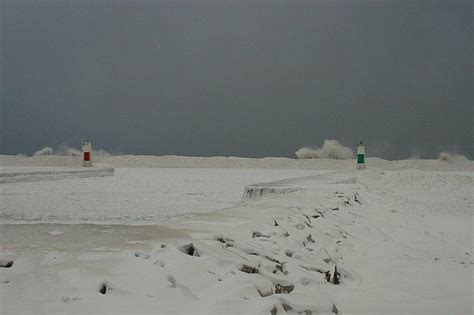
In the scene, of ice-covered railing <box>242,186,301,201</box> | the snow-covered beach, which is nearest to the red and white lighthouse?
ice-covered railing <box>242,186,301,201</box>

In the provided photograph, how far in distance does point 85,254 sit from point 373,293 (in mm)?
1915

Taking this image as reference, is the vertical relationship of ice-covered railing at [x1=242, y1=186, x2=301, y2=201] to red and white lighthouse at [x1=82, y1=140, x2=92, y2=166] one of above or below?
below

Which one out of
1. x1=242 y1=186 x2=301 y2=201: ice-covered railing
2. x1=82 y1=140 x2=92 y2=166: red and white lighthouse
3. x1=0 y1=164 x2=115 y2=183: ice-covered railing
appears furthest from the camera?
x1=82 y1=140 x2=92 y2=166: red and white lighthouse

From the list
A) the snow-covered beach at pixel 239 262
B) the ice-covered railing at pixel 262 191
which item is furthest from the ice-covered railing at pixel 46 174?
the ice-covered railing at pixel 262 191

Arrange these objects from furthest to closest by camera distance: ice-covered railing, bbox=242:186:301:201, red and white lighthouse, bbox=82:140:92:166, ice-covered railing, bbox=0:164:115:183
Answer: red and white lighthouse, bbox=82:140:92:166, ice-covered railing, bbox=0:164:115:183, ice-covered railing, bbox=242:186:301:201

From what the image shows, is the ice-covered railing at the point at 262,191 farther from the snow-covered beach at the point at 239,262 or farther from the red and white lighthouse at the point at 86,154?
the red and white lighthouse at the point at 86,154

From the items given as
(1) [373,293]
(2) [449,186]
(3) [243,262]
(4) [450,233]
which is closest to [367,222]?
(4) [450,233]

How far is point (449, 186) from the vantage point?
1337 centimetres

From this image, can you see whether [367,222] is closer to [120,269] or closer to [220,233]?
[220,233]

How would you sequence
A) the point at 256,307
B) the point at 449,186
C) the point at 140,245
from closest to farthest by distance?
1. the point at 256,307
2. the point at 140,245
3. the point at 449,186

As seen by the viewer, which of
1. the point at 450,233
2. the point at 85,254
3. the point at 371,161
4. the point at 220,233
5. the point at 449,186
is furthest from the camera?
the point at 371,161

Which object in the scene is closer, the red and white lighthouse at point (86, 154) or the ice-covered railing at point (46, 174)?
the ice-covered railing at point (46, 174)

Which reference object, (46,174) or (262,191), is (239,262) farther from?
(46,174)

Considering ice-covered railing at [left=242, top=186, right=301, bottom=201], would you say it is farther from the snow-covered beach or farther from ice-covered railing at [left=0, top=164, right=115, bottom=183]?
ice-covered railing at [left=0, top=164, right=115, bottom=183]
